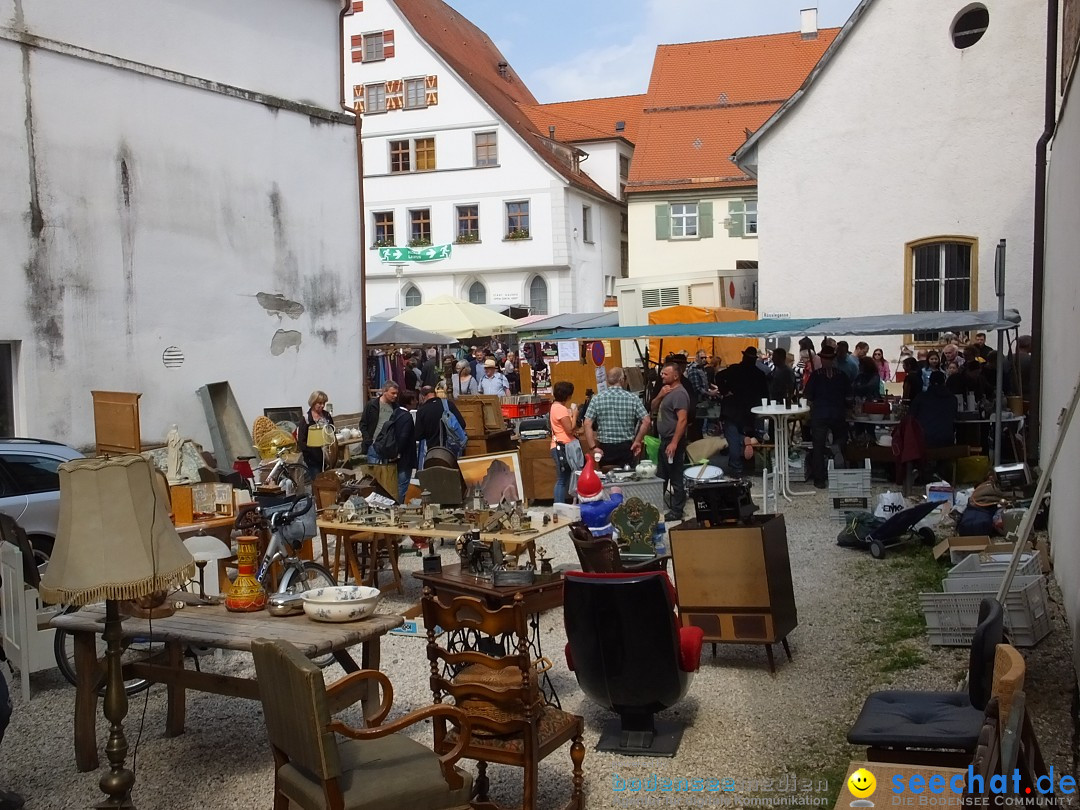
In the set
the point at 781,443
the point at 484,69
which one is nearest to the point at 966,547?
the point at 781,443

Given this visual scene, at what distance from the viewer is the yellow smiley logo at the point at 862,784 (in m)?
3.96

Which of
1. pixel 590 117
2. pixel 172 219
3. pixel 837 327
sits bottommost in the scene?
pixel 837 327

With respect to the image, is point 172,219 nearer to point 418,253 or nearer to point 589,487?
point 589,487

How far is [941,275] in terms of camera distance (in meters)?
20.0

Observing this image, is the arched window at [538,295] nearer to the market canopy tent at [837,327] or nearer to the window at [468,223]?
the window at [468,223]

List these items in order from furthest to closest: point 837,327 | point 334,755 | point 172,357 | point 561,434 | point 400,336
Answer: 1. point 400,336
2. point 837,327
3. point 172,357
4. point 561,434
5. point 334,755

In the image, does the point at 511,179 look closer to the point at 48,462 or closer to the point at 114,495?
the point at 48,462

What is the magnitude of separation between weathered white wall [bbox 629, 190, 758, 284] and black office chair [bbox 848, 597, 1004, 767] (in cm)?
3061

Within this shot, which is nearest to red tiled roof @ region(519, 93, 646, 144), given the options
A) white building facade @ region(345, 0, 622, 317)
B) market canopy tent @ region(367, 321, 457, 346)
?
white building facade @ region(345, 0, 622, 317)

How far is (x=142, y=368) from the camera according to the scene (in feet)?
45.7

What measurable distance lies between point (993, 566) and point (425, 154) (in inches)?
1256

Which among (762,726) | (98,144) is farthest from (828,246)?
(762,726)

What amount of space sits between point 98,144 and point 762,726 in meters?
11.4

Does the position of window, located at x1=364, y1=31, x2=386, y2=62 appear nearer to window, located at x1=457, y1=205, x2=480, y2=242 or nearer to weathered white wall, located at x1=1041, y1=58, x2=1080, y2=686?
window, located at x1=457, y1=205, x2=480, y2=242
